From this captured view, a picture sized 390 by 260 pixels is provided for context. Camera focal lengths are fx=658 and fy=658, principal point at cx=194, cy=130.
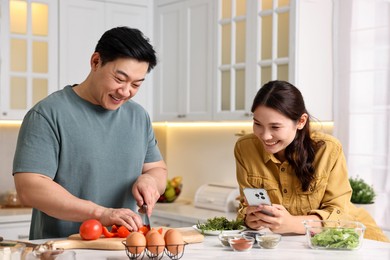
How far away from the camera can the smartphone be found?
7.97 ft

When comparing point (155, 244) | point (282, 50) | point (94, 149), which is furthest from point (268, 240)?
point (282, 50)

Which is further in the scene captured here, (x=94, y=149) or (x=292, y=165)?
(x=292, y=165)

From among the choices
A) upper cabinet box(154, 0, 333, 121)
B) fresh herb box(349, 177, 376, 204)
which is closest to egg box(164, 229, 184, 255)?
fresh herb box(349, 177, 376, 204)

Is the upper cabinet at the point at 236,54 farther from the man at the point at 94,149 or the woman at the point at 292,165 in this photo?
the man at the point at 94,149

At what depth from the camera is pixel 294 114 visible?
2740 millimetres

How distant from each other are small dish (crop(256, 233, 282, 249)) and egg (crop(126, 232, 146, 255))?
480 millimetres

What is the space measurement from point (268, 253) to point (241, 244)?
0.10 m

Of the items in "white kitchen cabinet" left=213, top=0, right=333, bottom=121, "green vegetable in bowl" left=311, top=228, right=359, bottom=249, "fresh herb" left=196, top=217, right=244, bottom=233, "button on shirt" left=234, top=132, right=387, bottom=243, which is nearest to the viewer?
"green vegetable in bowl" left=311, top=228, right=359, bottom=249

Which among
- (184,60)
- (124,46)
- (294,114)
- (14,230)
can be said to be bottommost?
(14,230)

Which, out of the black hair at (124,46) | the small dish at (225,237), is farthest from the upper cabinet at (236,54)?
the small dish at (225,237)

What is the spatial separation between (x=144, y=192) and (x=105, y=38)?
24.0 inches

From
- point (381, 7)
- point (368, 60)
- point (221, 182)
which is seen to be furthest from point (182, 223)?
point (381, 7)

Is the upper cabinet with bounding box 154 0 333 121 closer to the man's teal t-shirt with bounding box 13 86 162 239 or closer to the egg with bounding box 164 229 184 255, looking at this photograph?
the man's teal t-shirt with bounding box 13 86 162 239

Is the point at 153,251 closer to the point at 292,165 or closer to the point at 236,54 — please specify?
the point at 292,165
